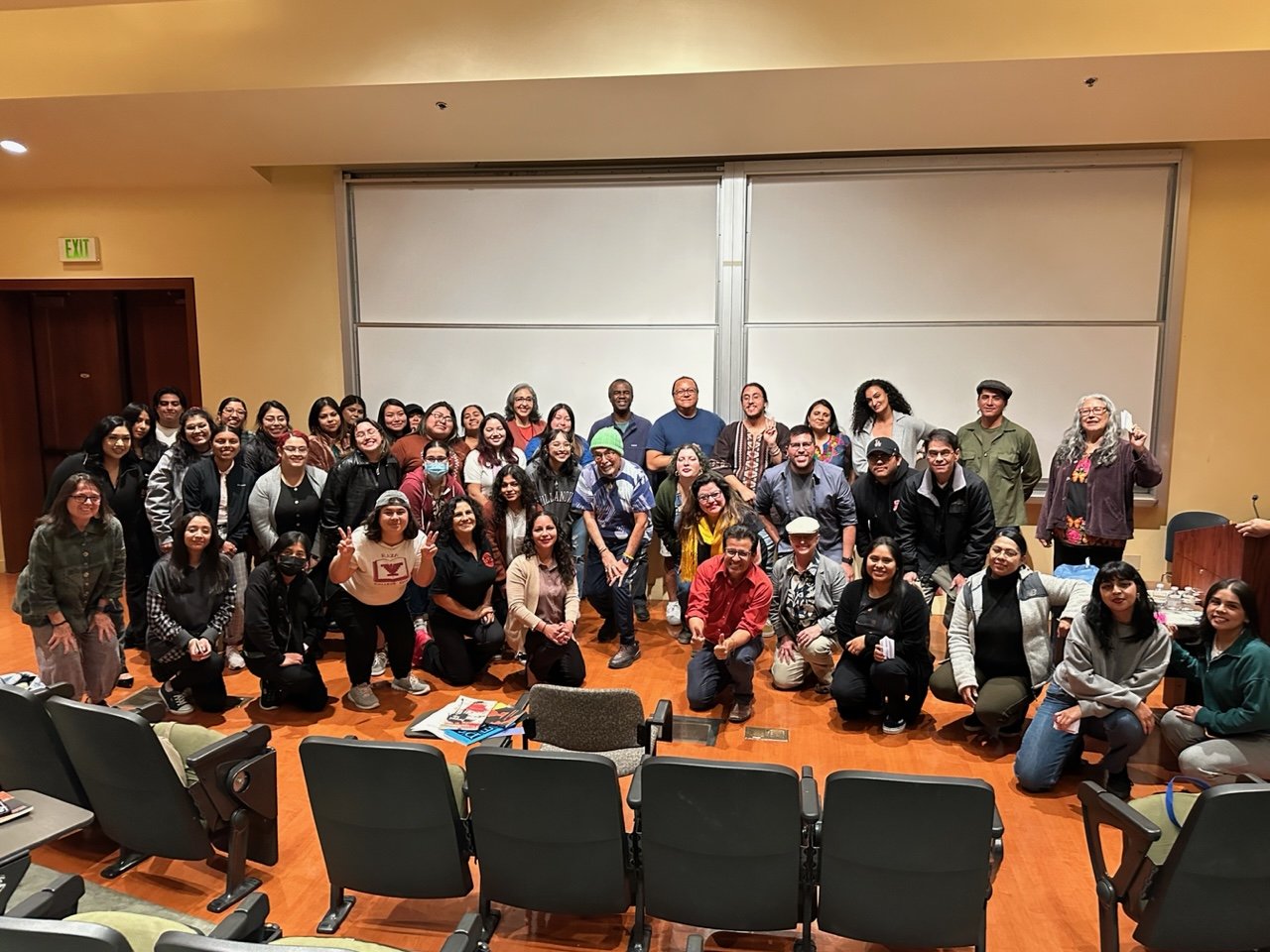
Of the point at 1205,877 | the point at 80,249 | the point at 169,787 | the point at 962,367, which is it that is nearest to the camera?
the point at 1205,877

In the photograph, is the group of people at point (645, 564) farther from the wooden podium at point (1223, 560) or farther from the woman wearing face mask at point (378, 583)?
the wooden podium at point (1223, 560)

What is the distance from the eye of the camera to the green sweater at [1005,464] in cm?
526

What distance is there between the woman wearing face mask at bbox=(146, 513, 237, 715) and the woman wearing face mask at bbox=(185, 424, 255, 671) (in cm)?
56

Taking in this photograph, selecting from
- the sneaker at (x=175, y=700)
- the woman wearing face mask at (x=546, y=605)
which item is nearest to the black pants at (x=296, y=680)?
the sneaker at (x=175, y=700)

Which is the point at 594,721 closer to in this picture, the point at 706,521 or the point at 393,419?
the point at 706,521

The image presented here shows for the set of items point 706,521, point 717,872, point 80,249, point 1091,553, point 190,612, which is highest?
point 80,249

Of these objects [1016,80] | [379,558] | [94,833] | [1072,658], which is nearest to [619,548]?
[379,558]

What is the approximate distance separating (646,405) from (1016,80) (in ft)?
10.9

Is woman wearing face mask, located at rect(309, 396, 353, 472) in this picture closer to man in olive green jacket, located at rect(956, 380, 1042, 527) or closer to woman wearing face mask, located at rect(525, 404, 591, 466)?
woman wearing face mask, located at rect(525, 404, 591, 466)

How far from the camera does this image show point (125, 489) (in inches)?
202

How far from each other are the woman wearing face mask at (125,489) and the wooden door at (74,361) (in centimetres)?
267

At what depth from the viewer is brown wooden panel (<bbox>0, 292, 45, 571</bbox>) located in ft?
24.3

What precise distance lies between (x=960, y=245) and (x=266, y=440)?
5077 mm

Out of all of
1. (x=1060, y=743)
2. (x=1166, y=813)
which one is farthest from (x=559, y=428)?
(x=1166, y=813)
